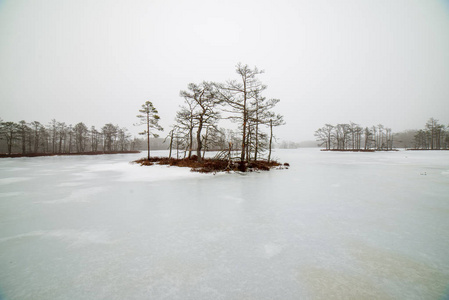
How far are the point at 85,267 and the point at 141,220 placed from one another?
1917 mm

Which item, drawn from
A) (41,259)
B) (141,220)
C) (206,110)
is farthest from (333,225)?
Result: (206,110)

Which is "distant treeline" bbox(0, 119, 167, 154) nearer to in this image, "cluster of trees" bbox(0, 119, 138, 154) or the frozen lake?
"cluster of trees" bbox(0, 119, 138, 154)

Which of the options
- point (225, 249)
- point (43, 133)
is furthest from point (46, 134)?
point (225, 249)

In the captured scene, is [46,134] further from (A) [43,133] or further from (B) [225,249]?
(B) [225,249]

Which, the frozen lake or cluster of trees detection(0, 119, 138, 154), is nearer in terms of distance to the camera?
the frozen lake

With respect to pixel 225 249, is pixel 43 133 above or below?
above

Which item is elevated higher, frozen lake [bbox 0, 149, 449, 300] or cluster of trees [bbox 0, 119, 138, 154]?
cluster of trees [bbox 0, 119, 138, 154]

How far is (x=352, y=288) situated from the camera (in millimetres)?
2258

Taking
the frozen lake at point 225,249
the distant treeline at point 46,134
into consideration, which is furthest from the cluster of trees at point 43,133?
the frozen lake at point 225,249

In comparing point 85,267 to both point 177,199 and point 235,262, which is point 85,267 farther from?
point 177,199

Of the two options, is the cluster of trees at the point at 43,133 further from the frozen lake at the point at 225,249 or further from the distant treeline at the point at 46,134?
the frozen lake at the point at 225,249

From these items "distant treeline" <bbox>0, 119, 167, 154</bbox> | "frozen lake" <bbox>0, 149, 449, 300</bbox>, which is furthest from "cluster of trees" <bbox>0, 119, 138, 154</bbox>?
"frozen lake" <bbox>0, 149, 449, 300</bbox>

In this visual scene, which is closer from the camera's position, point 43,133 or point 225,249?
point 225,249

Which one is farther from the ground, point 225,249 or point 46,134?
point 46,134
